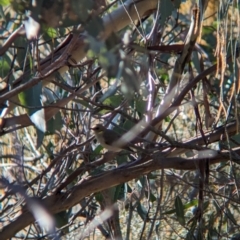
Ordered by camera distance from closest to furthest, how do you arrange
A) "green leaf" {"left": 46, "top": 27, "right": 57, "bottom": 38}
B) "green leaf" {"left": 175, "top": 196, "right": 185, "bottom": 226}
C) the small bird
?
"green leaf" {"left": 46, "top": 27, "right": 57, "bottom": 38} < the small bird < "green leaf" {"left": 175, "top": 196, "right": 185, "bottom": 226}

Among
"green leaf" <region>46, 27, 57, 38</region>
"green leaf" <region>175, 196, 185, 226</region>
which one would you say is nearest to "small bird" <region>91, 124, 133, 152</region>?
"green leaf" <region>46, 27, 57, 38</region>

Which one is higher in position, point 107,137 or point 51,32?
point 51,32

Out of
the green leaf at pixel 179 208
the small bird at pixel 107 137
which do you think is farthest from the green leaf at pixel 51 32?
the green leaf at pixel 179 208

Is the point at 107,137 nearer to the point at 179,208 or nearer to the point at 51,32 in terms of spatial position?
the point at 51,32

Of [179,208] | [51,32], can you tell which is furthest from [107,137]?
[179,208]

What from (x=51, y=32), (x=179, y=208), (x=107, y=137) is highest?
(x=51, y=32)

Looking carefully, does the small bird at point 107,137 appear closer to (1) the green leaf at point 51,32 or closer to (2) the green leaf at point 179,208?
(1) the green leaf at point 51,32

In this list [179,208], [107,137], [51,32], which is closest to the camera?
[51,32]

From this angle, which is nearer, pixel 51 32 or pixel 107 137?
pixel 51 32

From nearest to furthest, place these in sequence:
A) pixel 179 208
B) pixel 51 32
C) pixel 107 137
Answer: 1. pixel 51 32
2. pixel 107 137
3. pixel 179 208

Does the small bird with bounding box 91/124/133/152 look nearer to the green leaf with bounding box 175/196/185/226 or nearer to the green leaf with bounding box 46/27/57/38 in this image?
the green leaf with bounding box 46/27/57/38

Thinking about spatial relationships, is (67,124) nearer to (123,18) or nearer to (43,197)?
(43,197)

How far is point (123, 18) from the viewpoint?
171 centimetres

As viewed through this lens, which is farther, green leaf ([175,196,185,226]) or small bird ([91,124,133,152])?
green leaf ([175,196,185,226])
